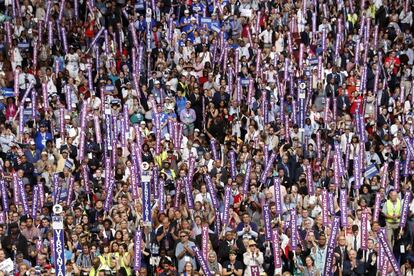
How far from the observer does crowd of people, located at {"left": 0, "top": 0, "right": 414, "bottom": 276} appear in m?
28.0

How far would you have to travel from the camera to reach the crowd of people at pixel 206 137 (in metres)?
28.0

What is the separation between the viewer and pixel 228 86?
117ft

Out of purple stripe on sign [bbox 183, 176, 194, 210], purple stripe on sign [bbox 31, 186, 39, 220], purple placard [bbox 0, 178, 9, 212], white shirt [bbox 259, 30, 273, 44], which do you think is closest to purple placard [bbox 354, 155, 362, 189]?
purple stripe on sign [bbox 183, 176, 194, 210]

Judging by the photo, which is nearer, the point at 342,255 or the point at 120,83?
the point at 342,255

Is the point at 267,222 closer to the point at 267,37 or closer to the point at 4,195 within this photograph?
the point at 4,195

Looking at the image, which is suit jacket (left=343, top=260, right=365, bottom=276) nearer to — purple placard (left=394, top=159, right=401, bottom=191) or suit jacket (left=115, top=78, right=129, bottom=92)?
purple placard (left=394, top=159, right=401, bottom=191)

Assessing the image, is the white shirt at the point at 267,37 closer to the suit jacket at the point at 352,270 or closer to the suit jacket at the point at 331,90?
the suit jacket at the point at 331,90

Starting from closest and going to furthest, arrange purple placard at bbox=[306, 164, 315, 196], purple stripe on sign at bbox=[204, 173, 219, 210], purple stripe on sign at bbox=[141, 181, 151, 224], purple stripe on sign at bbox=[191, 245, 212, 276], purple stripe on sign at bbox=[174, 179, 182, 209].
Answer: purple stripe on sign at bbox=[191, 245, 212, 276] → purple stripe on sign at bbox=[141, 181, 151, 224] → purple stripe on sign at bbox=[204, 173, 219, 210] → purple stripe on sign at bbox=[174, 179, 182, 209] → purple placard at bbox=[306, 164, 315, 196]

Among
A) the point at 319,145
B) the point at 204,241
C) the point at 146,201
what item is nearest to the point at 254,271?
the point at 204,241

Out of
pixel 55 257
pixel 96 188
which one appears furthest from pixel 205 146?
pixel 55 257

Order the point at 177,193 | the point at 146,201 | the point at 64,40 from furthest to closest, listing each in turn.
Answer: the point at 64,40, the point at 177,193, the point at 146,201

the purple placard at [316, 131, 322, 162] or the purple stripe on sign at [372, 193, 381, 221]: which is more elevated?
the purple placard at [316, 131, 322, 162]

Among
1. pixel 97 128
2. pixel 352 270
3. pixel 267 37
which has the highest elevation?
pixel 267 37

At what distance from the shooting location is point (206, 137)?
34031 mm
